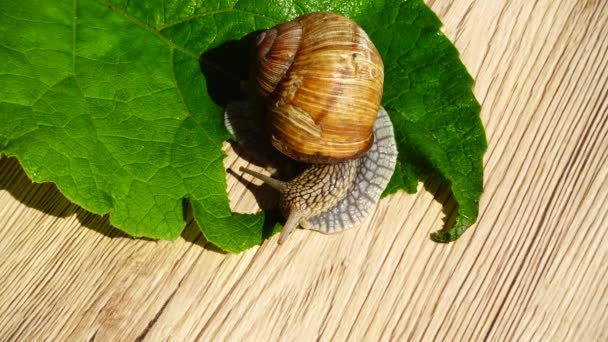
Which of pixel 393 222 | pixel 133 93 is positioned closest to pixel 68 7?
pixel 133 93

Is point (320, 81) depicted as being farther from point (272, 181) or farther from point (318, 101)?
point (272, 181)

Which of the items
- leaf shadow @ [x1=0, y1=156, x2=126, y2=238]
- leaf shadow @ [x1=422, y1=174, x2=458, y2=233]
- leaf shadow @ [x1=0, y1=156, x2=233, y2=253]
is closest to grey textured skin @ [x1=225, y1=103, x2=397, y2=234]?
leaf shadow @ [x1=422, y1=174, x2=458, y2=233]

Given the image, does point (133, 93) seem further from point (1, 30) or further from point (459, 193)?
point (459, 193)

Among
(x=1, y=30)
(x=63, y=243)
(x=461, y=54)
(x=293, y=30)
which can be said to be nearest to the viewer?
(x=1, y=30)

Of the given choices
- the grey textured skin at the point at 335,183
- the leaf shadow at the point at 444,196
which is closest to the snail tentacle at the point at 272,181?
the grey textured skin at the point at 335,183

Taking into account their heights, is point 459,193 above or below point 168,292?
above

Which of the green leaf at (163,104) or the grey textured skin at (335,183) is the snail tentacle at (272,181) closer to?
the grey textured skin at (335,183)
